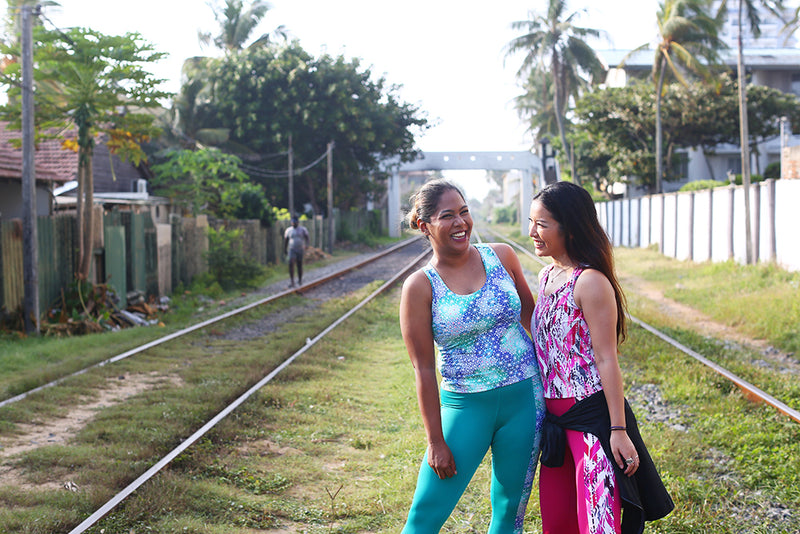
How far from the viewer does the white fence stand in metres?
15.0

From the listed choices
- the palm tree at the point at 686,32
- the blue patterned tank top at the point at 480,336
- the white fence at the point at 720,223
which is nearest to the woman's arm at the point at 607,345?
the blue patterned tank top at the point at 480,336

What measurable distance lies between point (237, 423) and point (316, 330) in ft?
17.7

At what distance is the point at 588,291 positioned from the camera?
280cm

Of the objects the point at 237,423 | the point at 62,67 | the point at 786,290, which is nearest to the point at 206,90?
the point at 62,67

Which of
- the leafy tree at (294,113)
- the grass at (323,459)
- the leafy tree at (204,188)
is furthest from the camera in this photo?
the leafy tree at (294,113)

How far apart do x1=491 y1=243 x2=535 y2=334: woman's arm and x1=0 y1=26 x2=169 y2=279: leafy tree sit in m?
10.7

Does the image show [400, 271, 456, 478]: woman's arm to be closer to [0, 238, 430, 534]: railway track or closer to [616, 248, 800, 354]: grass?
[0, 238, 430, 534]: railway track

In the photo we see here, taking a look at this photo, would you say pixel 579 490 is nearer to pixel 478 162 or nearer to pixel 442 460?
pixel 442 460

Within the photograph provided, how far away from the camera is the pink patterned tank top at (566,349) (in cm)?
283

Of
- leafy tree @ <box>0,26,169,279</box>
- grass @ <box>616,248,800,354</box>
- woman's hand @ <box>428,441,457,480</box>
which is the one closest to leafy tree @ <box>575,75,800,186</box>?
grass @ <box>616,248,800,354</box>

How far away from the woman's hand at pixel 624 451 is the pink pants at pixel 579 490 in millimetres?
44

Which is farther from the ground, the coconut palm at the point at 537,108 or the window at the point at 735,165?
the coconut palm at the point at 537,108

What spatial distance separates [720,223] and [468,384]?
705 inches

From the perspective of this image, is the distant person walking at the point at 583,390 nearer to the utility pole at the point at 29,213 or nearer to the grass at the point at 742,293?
the grass at the point at 742,293
